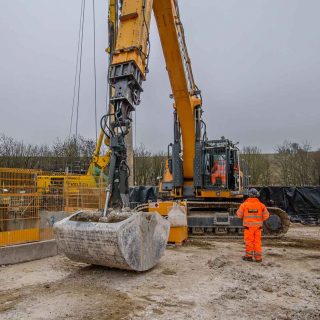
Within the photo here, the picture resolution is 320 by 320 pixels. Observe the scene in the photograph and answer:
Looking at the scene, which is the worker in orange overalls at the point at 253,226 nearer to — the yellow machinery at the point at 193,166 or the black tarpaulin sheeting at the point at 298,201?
the yellow machinery at the point at 193,166

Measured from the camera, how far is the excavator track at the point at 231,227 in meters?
10.1

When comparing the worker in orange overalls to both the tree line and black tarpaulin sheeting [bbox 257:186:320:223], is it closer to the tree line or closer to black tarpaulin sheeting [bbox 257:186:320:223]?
black tarpaulin sheeting [bbox 257:186:320:223]

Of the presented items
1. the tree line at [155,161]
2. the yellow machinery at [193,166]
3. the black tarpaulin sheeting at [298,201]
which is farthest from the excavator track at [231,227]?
the tree line at [155,161]

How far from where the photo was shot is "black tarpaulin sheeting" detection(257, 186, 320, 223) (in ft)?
53.0

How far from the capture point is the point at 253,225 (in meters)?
7.08

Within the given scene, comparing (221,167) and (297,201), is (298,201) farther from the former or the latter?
(221,167)

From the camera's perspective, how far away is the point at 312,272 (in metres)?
6.04

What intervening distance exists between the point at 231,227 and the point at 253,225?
316 cm

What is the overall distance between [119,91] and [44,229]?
4.52 metres

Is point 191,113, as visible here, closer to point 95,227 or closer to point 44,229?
point 44,229

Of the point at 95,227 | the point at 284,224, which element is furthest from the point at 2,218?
the point at 284,224

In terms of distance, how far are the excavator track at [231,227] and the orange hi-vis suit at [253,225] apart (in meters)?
2.93

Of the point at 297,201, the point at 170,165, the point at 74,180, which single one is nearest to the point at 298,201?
the point at 297,201

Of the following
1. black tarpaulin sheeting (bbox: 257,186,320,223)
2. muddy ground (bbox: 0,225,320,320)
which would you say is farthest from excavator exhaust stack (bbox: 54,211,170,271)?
black tarpaulin sheeting (bbox: 257,186,320,223)
